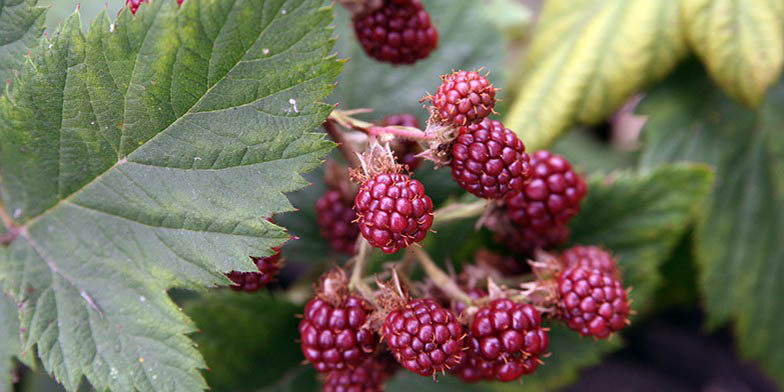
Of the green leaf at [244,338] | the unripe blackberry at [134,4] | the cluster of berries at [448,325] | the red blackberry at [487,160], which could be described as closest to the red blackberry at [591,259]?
the cluster of berries at [448,325]

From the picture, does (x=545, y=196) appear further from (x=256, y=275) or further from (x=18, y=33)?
(x=18, y=33)

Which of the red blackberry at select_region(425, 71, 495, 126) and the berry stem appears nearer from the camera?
the red blackberry at select_region(425, 71, 495, 126)

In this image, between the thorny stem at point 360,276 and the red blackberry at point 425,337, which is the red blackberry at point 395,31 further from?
the red blackberry at point 425,337

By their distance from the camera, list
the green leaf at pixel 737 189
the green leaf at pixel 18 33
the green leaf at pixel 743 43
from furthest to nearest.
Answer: the green leaf at pixel 737 189
the green leaf at pixel 743 43
the green leaf at pixel 18 33

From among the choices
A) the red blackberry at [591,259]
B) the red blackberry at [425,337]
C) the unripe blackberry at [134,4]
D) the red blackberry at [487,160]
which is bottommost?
the red blackberry at [591,259]

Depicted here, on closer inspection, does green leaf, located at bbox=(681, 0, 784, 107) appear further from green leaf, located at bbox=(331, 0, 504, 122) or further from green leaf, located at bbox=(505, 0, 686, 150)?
green leaf, located at bbox=(331, 0, 504, 122)

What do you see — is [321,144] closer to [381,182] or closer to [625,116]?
[381,182]

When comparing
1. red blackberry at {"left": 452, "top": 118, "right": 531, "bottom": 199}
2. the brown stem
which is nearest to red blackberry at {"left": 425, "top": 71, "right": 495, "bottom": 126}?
red blackberry at {"left": 452, "top": 118, "right": 531, "bottom": 199}
